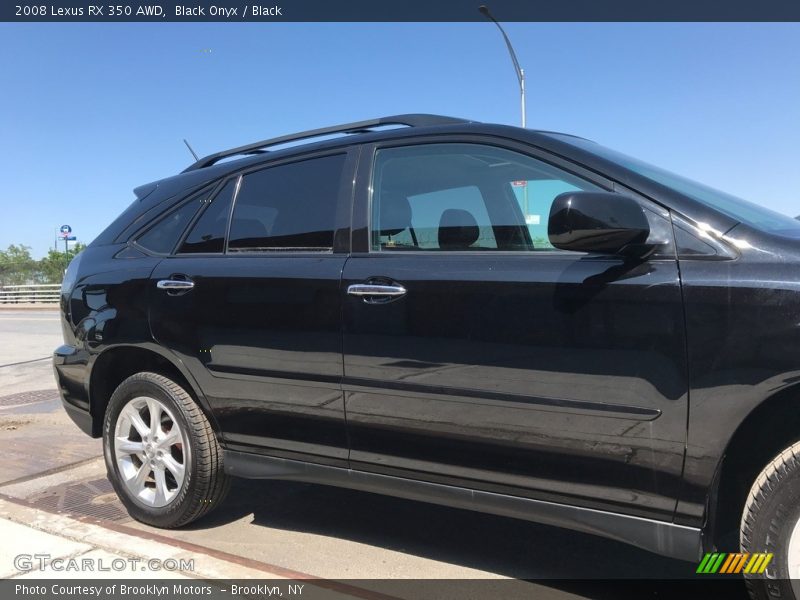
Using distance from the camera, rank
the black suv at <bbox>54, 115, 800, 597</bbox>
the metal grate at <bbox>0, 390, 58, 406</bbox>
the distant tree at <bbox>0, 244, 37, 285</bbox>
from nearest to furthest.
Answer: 1. the black suv at <bbox>54, 115, 800, 597</bbox>
2. the metal grate at <bbox>0, 390, 58, 406</bbox>
3. the distant tree at <bbox>0, 244, 37, 285</bbox>

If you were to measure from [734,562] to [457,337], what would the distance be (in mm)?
1224

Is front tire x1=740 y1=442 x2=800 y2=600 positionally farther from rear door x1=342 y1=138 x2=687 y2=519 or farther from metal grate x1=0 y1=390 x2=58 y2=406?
metal grate x1=0 y1=390 x2=58 y2=406

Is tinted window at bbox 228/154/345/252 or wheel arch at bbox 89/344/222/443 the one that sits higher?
tinted window at bbox 228/154/345/252

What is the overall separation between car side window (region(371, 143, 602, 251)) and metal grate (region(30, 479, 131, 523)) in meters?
2.30

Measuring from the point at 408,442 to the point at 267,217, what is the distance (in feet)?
4.53

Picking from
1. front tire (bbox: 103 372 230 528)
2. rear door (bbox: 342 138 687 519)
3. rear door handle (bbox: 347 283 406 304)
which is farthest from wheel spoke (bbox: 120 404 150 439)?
rear door handle (bbox: 347 283 406 304)

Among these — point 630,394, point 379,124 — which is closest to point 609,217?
point 630,394

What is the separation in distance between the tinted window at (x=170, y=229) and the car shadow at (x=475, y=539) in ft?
5.09

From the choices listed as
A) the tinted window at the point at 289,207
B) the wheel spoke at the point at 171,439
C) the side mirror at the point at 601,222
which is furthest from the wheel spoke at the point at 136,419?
Result: the side mirror at the point at 601,222

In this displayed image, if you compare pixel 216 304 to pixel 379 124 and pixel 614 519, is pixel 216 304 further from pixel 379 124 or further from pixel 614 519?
pixel 614 519

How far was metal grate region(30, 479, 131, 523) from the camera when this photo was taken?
143 inches

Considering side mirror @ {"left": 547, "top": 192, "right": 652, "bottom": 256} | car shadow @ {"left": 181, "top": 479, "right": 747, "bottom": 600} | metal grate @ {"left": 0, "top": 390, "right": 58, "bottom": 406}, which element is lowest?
car shadow @ {"left": 181, "top": 479, "right": 747, "bottom": 600}

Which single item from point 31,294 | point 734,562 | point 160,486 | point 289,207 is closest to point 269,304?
point 289,207

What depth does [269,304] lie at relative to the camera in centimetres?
296
